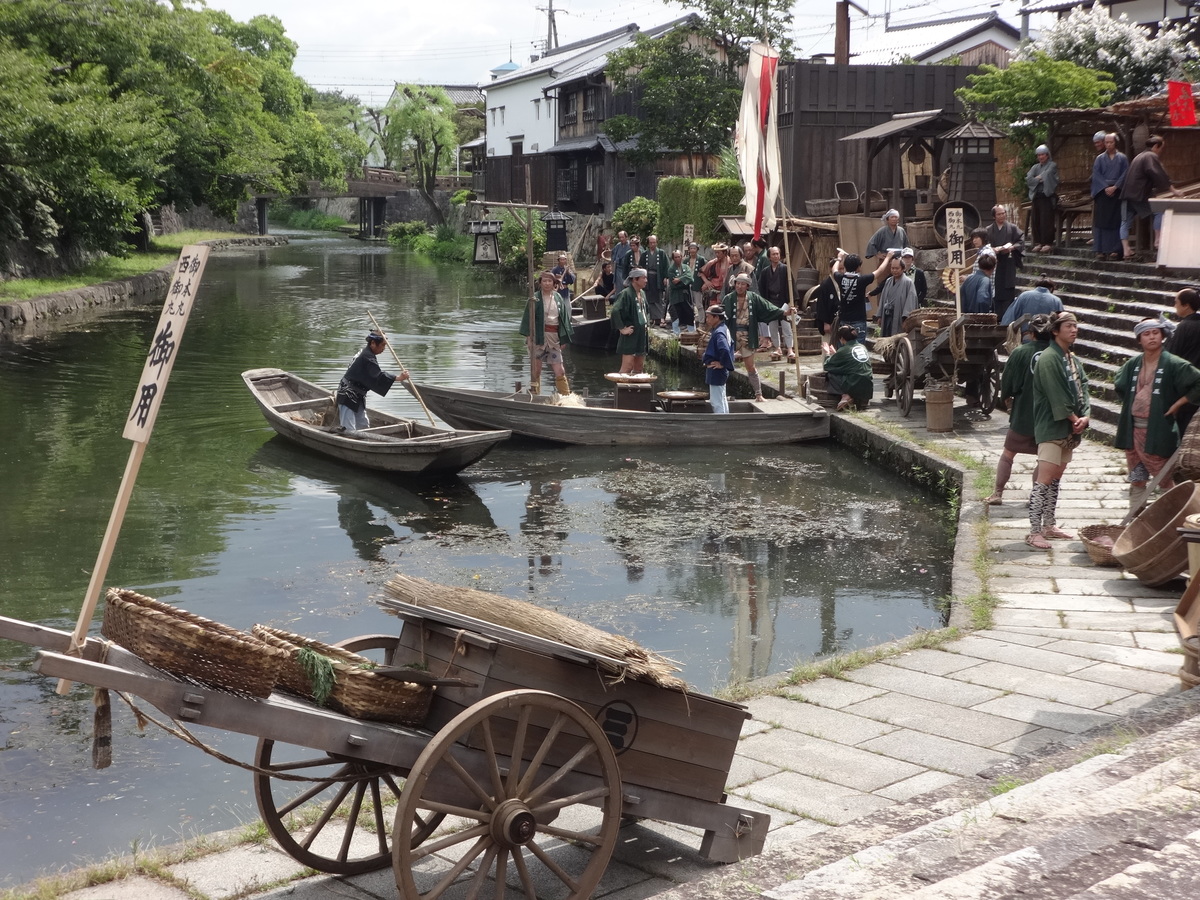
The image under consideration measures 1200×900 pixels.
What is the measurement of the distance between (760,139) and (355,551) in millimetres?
7630

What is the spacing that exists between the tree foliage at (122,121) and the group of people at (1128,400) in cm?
2411

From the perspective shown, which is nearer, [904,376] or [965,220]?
[904,376]

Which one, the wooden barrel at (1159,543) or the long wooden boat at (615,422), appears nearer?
the wooden barrel at (1159,543)

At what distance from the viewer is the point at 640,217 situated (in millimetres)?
37625

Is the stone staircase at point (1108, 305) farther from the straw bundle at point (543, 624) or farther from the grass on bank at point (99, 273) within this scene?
the grass on bank at point (99, 273)

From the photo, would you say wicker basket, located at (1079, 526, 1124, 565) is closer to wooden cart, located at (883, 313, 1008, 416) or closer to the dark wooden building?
wooden cart, located at (883, 313, 1008, 416)

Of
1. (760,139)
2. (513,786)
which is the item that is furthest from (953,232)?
(513,786)

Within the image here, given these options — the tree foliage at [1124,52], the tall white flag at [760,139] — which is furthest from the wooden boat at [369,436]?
the tree foliage at [1124,52]

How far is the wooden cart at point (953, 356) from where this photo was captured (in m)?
14.8

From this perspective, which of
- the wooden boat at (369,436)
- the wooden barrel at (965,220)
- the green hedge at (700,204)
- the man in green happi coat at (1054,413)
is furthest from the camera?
the green hedge at (700,204)

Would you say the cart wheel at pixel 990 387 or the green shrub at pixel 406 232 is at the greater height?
the green shrub at pixel 406 232

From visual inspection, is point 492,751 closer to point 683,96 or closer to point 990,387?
point 990,387

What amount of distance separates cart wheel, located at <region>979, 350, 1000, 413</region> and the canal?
72.1 inches

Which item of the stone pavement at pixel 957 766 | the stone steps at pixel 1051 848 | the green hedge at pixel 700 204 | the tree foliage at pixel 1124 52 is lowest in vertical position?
the stone pavement at pixel 957 766
